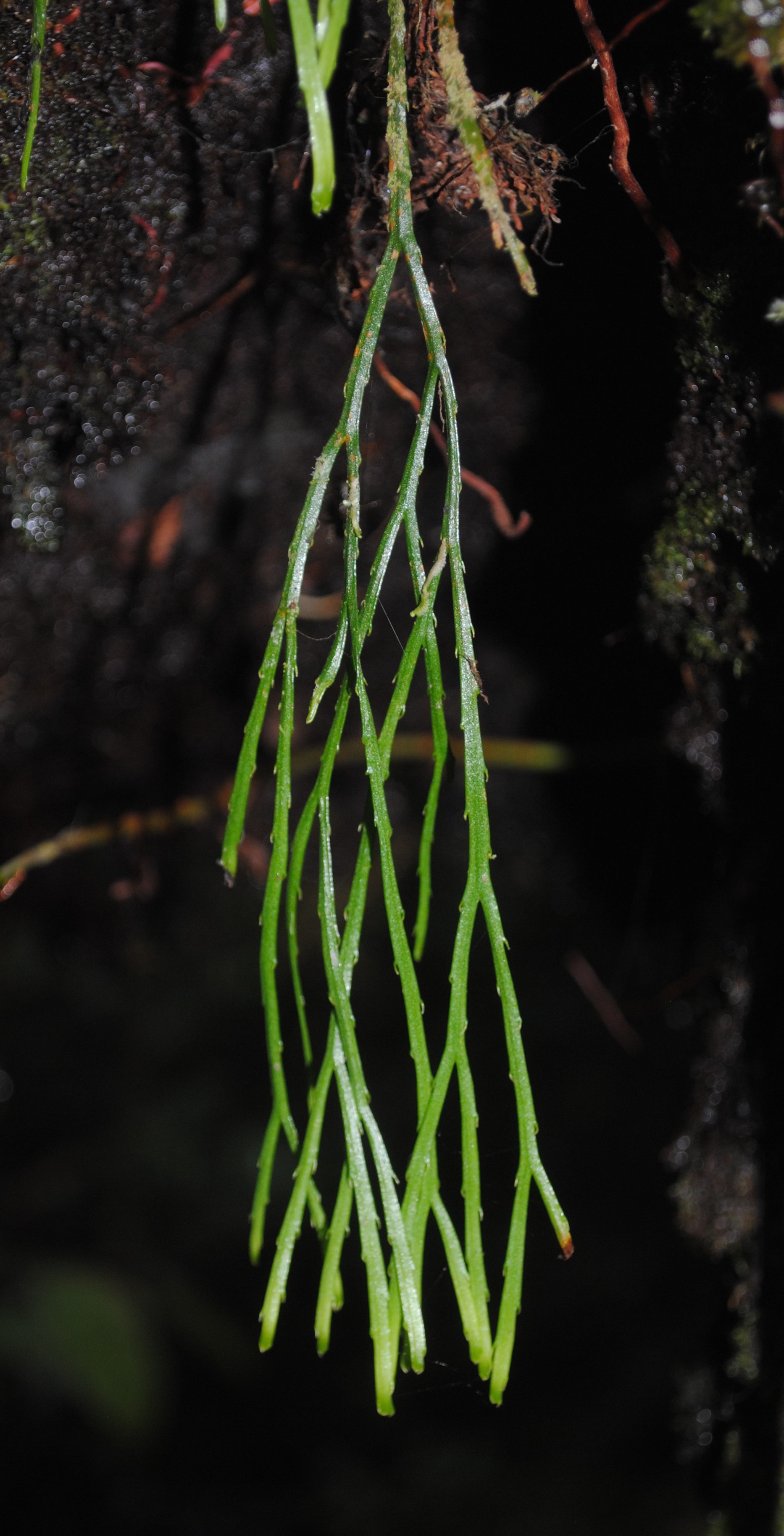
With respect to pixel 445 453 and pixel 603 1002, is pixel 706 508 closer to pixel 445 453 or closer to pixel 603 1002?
pixel 445 453

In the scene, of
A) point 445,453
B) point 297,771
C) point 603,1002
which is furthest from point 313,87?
point 603,1002

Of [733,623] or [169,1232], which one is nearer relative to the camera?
[733,623]

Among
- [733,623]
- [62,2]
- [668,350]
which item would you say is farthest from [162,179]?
[733,623]

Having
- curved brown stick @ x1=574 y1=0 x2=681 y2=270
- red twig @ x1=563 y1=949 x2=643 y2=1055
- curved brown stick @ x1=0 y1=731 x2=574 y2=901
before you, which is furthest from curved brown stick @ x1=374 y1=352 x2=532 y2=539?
red twig @ x1=563 y1=949 x2=643 y2=1055

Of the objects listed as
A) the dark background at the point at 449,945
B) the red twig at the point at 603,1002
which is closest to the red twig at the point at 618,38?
the dark background at the point at 449,945

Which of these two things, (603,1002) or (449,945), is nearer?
(603,1002)

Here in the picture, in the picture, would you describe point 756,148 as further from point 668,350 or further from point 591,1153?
point 591,1153
